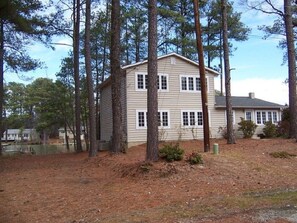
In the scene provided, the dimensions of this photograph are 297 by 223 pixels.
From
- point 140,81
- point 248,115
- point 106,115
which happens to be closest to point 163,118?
point 140,81

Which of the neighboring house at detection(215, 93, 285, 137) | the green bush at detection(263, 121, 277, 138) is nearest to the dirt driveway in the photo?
the green bush at detection(263, 121, 277, 138)

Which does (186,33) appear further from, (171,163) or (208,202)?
(208,202)

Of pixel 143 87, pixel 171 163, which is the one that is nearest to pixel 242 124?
pixel 143 87

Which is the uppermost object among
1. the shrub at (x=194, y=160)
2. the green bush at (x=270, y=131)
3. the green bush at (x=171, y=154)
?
the green bush at (x=270, y=131)

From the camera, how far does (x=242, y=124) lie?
77.9 feet

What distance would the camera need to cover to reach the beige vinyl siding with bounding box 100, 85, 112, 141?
24022 millimetres

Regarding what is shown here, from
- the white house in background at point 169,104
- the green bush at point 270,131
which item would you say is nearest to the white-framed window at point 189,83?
the white house in background at point 169,104

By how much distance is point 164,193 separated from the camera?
24.9 ft

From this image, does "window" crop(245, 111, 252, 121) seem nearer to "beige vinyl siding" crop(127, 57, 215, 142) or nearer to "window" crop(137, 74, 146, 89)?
"beige vinyl siding" crop(127, 57, 215, 142)

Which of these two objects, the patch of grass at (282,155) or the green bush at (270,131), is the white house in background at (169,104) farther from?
the patch of grass at (282,155)

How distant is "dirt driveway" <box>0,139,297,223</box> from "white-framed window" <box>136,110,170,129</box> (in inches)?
382

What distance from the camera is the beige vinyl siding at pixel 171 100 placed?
21508mm

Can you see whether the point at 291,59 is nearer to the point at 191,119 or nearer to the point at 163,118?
the point at 191,119

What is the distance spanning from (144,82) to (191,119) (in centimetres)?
455
